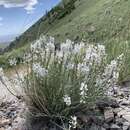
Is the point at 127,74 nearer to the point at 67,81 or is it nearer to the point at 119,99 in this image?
the point at 119,99

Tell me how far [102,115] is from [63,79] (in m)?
0.72

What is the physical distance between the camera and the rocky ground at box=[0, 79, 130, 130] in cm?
590

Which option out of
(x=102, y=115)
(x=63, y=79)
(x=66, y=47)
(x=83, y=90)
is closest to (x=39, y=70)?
(x=63, y=79)

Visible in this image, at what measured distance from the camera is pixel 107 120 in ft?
19.6

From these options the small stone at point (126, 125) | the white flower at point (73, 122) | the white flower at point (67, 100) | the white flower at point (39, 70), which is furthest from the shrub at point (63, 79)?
the small stone at point (126, 125)

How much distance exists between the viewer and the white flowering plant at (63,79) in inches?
232


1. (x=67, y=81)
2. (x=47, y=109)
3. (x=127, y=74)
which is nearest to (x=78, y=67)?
(x=67, y=81)

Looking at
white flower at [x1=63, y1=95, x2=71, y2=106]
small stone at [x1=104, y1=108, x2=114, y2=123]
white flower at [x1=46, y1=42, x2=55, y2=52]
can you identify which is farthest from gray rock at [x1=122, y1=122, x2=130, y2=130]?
white flower at [x1=46, y1=42, x2=55, y2=52]

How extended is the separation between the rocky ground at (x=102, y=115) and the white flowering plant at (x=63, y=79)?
0.19m

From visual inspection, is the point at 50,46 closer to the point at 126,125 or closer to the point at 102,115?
the point at 102,115

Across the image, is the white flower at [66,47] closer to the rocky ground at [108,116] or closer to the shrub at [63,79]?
the shrub at [63,79]

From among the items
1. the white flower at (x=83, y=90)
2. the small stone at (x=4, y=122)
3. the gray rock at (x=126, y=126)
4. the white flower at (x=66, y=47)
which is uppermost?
the white flower at (x=66, y=47)

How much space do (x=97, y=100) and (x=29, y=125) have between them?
96cm

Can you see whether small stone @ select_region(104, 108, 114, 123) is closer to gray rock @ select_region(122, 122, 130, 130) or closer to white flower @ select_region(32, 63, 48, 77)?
gray rock @ select_region(122, 122, 130, 130)
